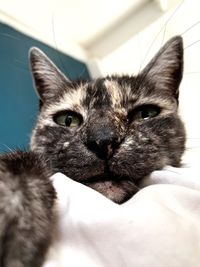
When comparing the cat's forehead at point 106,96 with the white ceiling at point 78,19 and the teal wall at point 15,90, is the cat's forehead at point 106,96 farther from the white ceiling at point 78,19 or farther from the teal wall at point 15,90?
the white ceiling at point 78,19

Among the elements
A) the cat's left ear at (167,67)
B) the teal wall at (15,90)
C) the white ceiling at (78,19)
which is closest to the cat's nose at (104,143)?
the cat's left ear at (167,67)

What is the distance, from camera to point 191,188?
73cm

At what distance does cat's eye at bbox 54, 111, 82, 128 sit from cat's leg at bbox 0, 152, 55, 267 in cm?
35

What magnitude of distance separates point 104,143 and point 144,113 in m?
0.24

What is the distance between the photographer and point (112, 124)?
79 cm

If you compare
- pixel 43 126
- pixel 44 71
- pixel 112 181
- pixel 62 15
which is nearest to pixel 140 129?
pixel 112 181

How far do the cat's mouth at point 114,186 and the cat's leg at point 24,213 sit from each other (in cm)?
15

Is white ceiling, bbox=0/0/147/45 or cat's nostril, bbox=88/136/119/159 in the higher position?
white ceiling, bbox=0/0/147/45

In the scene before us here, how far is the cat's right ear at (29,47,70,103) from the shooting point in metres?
1.16

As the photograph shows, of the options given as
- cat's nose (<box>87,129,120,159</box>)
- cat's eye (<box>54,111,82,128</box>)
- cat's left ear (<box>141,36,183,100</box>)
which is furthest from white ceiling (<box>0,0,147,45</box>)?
cat's nose (<box>87,129,120,159</box>)

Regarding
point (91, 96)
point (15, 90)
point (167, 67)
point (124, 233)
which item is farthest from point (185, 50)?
point (124, 233)

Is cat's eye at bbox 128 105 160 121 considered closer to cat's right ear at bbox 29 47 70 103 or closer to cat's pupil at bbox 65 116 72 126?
cat's pupil at bbox 65 116 72 126

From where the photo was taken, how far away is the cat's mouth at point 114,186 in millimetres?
710

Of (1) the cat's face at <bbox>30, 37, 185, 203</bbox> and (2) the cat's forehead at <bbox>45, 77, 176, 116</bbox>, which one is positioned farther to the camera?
(2) the cat's forehead at <bbox>45, 77, 176, 116</bbox>
